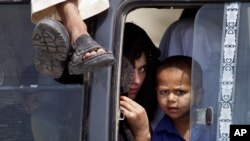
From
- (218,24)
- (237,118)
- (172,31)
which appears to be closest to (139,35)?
(172,31)

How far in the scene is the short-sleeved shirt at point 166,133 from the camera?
2812 mm

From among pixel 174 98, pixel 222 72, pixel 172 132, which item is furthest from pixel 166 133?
pixel 222 72

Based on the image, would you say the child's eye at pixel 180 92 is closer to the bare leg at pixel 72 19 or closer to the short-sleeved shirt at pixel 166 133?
the short-sleeved shirt at pixel 166 133

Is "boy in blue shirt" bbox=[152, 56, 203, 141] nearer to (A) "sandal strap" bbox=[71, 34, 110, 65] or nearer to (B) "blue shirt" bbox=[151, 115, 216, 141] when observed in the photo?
(B) "blue shirt" bbox=[151, 115, 216, 141]

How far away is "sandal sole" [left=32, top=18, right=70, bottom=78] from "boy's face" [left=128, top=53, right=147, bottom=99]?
1.38ft

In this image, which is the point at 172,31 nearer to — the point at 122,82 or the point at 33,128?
the point at 122,82

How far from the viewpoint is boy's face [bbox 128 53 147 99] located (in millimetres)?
2887

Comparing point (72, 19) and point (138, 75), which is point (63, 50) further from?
point (138, 75)

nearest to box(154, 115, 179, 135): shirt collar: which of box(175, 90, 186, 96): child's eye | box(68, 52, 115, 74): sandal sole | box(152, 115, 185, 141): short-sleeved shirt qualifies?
box(152, 115, 185, 141): short-sleeved shirt

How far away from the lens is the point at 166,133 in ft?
9.30

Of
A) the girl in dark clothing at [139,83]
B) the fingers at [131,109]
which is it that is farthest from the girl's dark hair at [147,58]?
the fingers at [131,109]

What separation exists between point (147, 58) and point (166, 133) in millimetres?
336

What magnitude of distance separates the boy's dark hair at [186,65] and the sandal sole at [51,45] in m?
0.50

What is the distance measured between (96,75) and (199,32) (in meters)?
0.44
